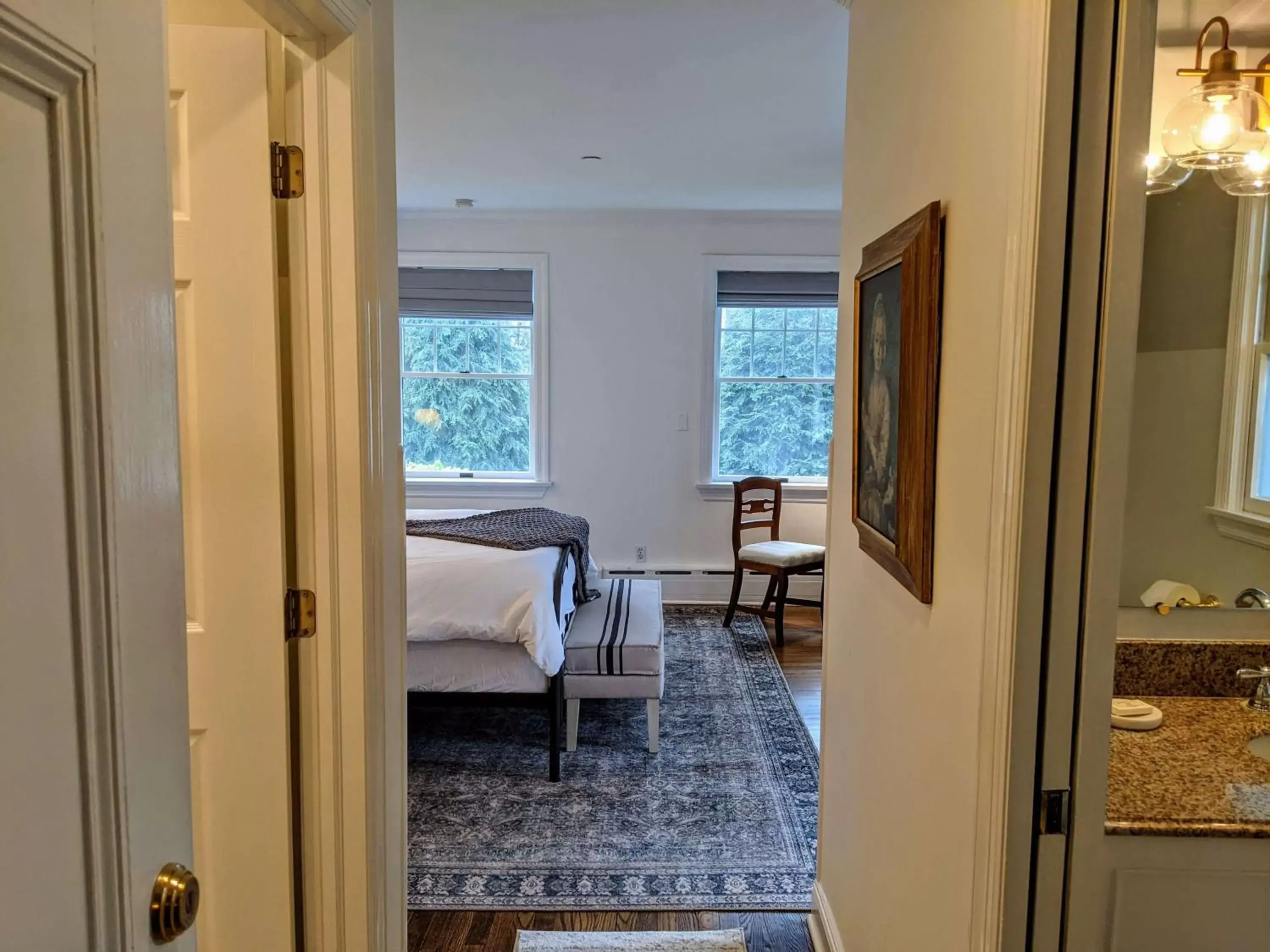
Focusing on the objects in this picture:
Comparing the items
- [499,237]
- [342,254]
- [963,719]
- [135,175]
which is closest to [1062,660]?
[963,719]

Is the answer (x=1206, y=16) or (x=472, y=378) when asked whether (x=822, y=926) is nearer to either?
(x=1206, y=16)

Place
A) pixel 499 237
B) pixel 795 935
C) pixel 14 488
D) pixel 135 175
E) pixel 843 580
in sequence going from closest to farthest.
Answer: pixel 14 488 < pixel 135 175 < pixel 843 580 < pixel 795 935 < pixel 499 237

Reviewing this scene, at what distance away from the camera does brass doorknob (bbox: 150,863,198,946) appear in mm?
704

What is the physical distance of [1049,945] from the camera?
3.47 feet

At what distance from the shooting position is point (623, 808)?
2832mm

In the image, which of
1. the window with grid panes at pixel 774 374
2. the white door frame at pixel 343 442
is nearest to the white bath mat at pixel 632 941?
the white door frame at pixel 343 442

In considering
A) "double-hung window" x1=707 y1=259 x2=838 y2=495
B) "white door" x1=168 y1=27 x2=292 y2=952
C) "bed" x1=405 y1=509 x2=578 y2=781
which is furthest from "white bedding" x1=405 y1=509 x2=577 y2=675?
"double-hung window" x1=707 y1=259 x2=838 y2=495

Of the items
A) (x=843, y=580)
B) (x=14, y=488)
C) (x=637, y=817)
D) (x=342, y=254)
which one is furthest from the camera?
(x=637, y=817)

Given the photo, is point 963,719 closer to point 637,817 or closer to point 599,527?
point 637,817

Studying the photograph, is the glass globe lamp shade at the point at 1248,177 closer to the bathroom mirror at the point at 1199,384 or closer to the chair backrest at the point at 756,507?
the bathroom mirror at the point at 1199,384

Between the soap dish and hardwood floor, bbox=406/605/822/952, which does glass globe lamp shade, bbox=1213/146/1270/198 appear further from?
hardwood floor, bbox=406/605/822/952

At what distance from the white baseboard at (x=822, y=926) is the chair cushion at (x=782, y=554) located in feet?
8.14

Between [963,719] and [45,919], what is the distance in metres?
1.03

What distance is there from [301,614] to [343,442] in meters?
0.30
